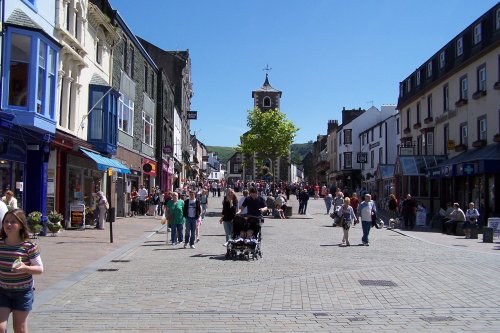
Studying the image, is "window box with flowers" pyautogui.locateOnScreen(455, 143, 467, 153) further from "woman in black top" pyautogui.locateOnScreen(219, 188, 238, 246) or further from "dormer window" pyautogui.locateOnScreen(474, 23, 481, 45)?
"woman in black top" pyautogui.locateOnScreen(219, 188, 238, 246)

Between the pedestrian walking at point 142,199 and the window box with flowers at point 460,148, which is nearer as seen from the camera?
the window box with flowers at point 460,148

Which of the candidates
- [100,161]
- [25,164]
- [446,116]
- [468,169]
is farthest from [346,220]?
[446,116]

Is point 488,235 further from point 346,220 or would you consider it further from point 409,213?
point 409,213

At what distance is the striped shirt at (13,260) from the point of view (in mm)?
5254

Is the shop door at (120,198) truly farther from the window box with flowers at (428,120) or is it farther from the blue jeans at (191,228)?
the window box with flowers at (428,120)

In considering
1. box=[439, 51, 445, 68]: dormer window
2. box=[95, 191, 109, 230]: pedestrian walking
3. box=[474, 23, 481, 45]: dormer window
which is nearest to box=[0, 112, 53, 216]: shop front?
box=[95, 191, 109, 230]: pedestrian walking

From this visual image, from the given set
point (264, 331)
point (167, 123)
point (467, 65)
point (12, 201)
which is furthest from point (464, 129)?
point (264, 331)

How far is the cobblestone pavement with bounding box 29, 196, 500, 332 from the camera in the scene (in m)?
7.61

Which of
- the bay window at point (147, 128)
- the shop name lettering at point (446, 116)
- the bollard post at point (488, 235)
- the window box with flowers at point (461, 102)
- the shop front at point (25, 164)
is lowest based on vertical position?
the bollard post at point (488, 235)

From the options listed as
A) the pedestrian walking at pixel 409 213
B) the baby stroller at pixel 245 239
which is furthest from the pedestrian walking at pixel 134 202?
the baby stroller at pixel 245 239

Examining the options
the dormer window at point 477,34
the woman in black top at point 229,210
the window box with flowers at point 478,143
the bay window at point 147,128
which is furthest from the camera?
the bay window at point 147,128

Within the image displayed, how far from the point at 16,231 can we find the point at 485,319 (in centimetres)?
621

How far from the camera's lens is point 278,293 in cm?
980

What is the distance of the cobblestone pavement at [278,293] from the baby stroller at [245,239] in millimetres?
388
